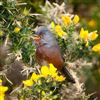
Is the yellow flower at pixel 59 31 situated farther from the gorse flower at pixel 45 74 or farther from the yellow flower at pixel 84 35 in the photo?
the gorse flower at pixel 45 74

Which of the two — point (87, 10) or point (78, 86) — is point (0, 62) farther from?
point (87, 10)

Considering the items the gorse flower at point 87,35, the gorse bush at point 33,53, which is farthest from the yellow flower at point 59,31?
the gorse flower at point 87,35

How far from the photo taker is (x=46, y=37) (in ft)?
8.79

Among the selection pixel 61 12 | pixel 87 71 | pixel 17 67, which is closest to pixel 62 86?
pixel 17 67

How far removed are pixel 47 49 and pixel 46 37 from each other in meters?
0.07

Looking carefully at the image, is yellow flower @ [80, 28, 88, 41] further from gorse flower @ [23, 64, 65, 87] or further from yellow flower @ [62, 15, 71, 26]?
gorse flower @ [23, 64, 65, 87]

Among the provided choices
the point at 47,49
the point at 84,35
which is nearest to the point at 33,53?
the point at 47,49

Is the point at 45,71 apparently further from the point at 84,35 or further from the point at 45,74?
the point at 84,35

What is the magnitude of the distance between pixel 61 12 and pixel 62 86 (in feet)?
1.76

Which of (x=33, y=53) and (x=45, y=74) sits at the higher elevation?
(x=33, y=53)

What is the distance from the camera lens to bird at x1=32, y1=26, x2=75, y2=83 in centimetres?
265

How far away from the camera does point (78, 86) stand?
2896mm

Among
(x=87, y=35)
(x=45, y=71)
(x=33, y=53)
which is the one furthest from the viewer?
(x=87, y=35)

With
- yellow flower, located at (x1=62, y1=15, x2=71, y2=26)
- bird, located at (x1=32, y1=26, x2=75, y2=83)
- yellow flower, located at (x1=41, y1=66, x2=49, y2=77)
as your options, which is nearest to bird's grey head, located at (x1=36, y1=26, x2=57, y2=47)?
bird, located at (x1=32, y1=26, x2=75, y2=83)
